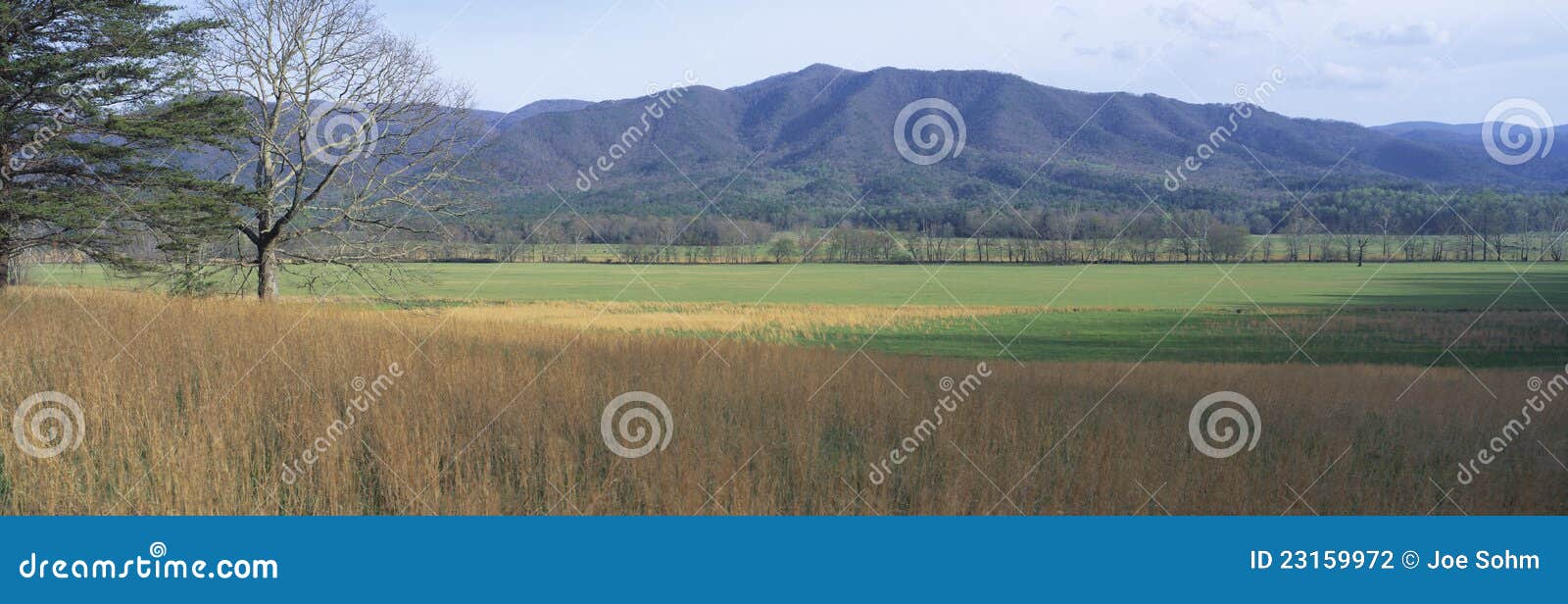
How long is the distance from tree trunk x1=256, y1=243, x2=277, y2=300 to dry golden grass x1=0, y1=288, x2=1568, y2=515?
12622 mm

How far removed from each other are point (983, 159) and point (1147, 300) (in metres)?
76.6

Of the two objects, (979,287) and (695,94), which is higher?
(695,94)

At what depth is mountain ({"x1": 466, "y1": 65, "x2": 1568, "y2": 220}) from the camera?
8462 cm

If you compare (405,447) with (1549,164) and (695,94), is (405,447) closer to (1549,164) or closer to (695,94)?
(1549,164)

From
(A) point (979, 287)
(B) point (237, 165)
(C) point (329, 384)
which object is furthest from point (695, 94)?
(C) point (329, 384)

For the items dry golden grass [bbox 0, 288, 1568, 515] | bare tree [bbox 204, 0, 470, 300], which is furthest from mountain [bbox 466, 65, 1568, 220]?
dry golden grass [bbox 0, 288, 1568, 515]

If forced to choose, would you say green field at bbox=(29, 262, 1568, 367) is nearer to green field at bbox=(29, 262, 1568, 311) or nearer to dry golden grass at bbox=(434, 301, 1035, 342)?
green field at bbox=(29, 262, 1568, 311)

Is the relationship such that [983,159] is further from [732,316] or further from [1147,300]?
[732,316]

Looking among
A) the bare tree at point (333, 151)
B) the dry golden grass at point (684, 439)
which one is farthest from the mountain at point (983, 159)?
the dry golden grass at point (684, 439)

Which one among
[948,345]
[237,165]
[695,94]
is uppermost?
[695,94]

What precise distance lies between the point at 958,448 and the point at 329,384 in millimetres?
6960

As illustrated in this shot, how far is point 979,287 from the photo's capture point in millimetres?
61969

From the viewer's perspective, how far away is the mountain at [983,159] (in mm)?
84625

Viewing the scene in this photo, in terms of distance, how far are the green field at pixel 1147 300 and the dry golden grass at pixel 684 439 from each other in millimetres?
12271
